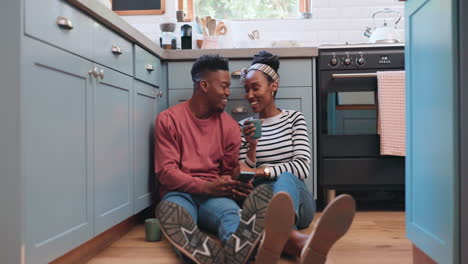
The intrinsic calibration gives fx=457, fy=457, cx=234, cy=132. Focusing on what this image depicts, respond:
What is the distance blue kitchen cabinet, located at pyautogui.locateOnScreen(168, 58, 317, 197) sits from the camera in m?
2.76

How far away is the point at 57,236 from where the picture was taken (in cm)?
145

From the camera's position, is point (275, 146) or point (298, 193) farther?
point (275, 146)

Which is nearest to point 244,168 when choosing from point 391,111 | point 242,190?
point 242,190

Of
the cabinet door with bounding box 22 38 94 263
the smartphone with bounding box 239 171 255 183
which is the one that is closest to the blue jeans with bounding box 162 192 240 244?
the smartphone with bounding box 239 171 255 183

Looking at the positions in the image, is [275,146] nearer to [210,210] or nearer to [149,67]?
[210,210]

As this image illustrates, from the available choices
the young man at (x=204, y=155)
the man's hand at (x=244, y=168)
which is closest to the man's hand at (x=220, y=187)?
the young man at (x=204, y=155)

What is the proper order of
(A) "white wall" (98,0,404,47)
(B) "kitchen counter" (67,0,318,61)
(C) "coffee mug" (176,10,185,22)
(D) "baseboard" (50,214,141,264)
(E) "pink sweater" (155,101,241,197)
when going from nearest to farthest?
(D) "baseboard" (50,214,141,264) < (B) "kitchen counter" (67,0,318,61) < (E) "pink sweater" (155,101,241,197) < (C) "coffee mug" (176,10,185,22) < (A) "white wall" (98,0,404,47)

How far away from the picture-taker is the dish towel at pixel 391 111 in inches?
107

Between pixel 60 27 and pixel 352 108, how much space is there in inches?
74.0

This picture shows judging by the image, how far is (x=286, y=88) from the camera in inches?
109

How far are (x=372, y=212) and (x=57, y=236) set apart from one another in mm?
2034

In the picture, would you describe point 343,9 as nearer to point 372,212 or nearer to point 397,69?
point 397,69

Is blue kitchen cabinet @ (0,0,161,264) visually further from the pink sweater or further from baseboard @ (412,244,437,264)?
baseboard @ (412,244,437,264)

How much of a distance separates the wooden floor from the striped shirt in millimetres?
380
